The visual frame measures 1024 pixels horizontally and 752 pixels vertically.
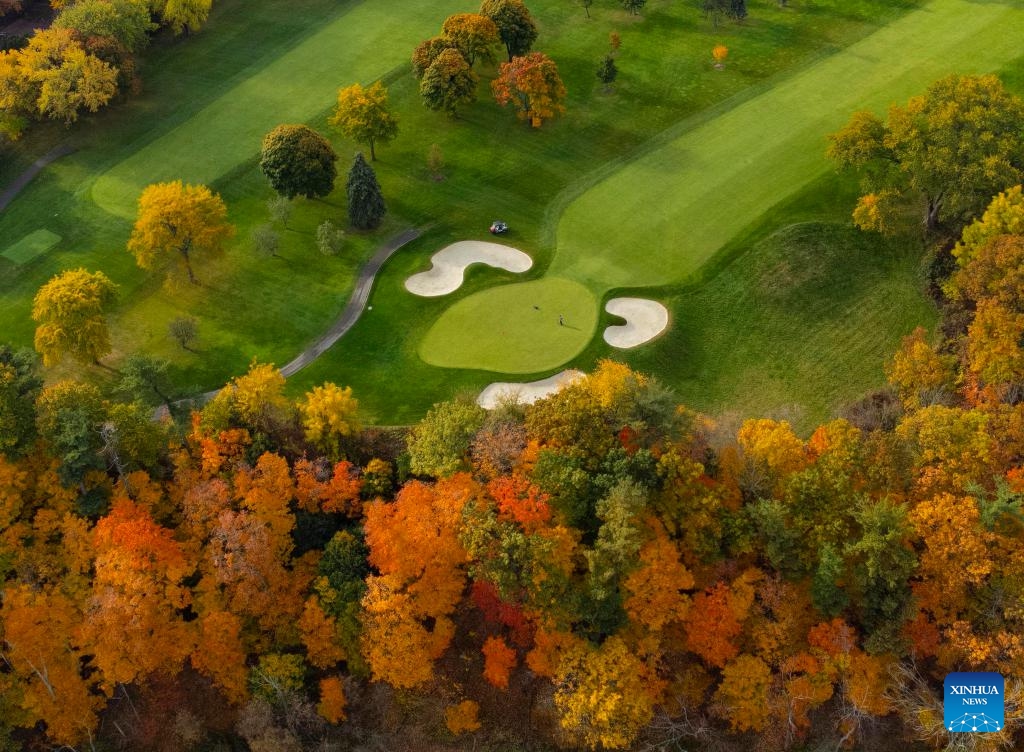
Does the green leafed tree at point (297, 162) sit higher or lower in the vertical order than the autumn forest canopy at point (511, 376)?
higher

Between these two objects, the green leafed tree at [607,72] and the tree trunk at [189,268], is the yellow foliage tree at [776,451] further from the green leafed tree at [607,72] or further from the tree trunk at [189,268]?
the green leafed tree at [607,72]

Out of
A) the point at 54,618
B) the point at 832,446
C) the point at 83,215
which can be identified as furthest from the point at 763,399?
the point at 83,215

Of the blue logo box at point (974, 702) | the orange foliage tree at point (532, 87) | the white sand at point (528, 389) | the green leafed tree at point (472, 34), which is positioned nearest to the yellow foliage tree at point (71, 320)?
the white sand at point (528, 389)

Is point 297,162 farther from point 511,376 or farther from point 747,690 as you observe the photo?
point 747,690

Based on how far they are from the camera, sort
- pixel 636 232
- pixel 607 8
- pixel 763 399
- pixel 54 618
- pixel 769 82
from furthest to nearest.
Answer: pixel 607 8, pixel 769 82, pixel 636 232, pixel 763 399, pixel 54 618

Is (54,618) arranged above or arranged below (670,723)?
above

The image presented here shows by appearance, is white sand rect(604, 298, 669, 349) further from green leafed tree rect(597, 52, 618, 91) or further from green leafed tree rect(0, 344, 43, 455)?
green leafed tree rect(0, 344, 43, 455)

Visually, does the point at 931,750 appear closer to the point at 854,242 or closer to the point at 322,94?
the point at 854,242
